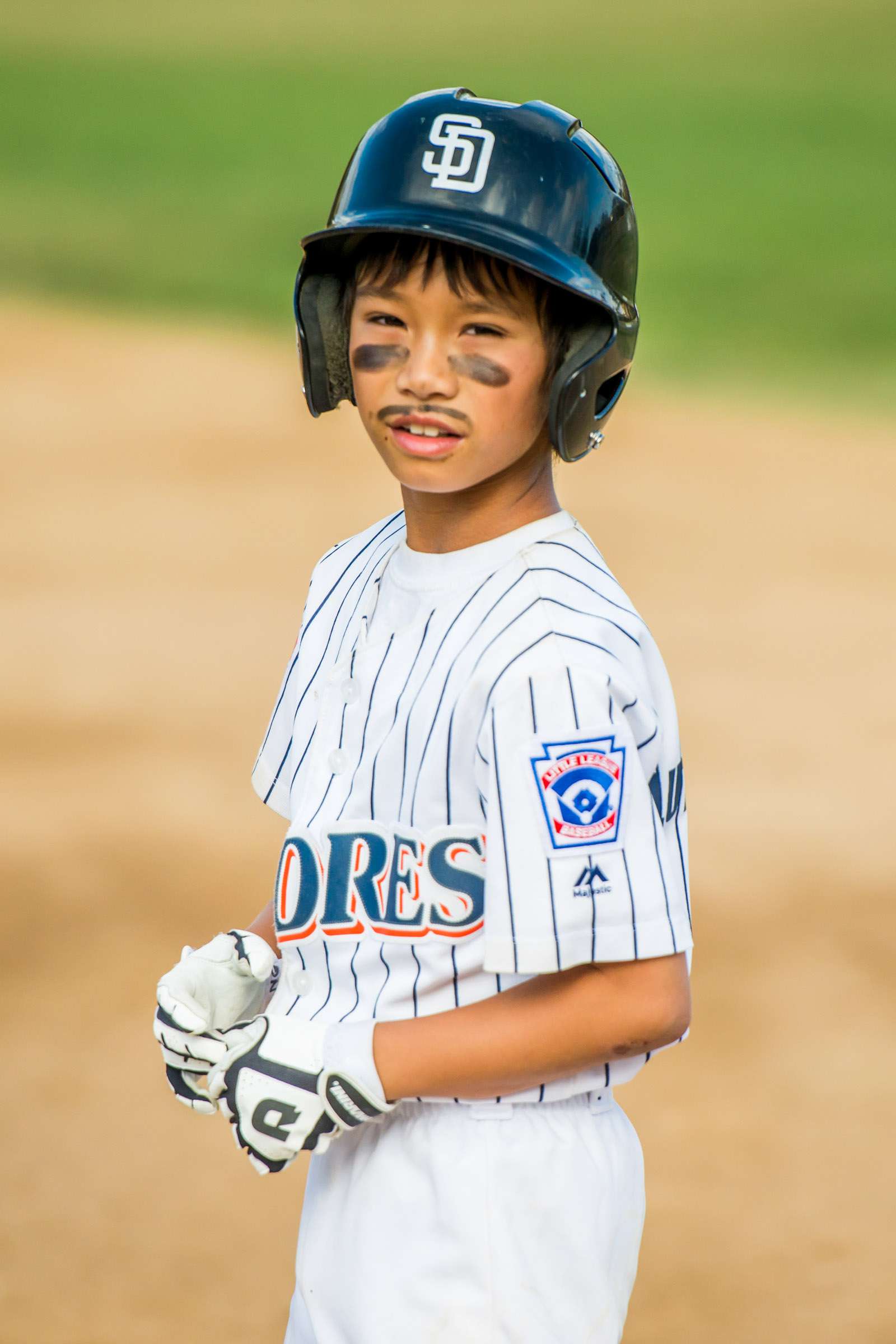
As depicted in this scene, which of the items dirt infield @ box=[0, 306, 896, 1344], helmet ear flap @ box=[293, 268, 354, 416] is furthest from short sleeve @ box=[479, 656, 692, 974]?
dirt infield @ box=[0, 306, 896, 1344]

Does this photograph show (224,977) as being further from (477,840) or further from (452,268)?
(452,268)

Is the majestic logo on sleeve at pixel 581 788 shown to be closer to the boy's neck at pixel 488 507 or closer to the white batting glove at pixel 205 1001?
the boy's neck at pixel 488 507

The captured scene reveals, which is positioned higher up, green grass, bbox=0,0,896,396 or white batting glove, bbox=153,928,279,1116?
green grass, bbox=0,0,896,396

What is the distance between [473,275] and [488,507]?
0.23 meters

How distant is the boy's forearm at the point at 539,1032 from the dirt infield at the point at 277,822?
1674 mm

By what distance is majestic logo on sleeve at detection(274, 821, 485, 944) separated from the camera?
1.53m

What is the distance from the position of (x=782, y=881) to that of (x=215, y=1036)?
3.27 m

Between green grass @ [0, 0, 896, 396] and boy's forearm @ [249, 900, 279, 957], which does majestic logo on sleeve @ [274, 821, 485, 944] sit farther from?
green grass @ [0, 0, 896, 396]

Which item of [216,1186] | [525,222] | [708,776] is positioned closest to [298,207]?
[708,776]

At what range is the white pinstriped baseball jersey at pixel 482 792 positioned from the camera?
1.44 meters

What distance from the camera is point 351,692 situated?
1.68m

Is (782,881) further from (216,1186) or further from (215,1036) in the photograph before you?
(215,1036)

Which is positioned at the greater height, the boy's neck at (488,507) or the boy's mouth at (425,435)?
the boy's mouth at (425,435)

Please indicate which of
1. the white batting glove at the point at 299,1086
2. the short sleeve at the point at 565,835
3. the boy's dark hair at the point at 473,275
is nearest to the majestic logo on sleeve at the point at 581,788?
the short sleeve at the point at 565,835
